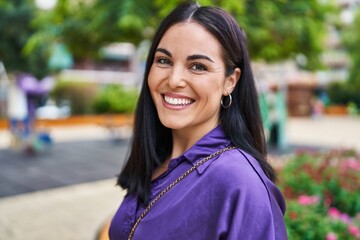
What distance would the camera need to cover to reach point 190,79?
122 cm

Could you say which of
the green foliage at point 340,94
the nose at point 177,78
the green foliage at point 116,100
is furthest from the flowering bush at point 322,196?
the green foliage at point 340,94

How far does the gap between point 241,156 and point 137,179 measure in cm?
50

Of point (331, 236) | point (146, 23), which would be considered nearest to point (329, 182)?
point (331, 236)

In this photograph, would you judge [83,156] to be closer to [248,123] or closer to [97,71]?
[248,123]

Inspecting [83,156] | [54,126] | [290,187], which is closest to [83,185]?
[83,156]

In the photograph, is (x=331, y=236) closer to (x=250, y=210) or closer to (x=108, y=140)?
(x=250, y=210)

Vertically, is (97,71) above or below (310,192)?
below

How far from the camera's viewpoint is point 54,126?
59.0 feet

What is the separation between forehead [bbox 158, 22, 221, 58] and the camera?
119 centimetres

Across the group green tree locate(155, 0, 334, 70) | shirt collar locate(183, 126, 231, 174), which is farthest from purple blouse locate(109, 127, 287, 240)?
green tree locate(155, 0, 334, 70)

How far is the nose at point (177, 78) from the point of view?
1222 mm

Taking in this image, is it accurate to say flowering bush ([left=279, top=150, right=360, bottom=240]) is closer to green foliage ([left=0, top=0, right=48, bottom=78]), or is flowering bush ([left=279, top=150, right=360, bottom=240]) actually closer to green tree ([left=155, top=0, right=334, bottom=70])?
green tree ([left=155, top=0, right=334, bottom=70])

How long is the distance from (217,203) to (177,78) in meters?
0.41

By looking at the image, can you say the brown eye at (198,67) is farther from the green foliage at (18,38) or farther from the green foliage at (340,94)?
the green foliage at (340,94)
